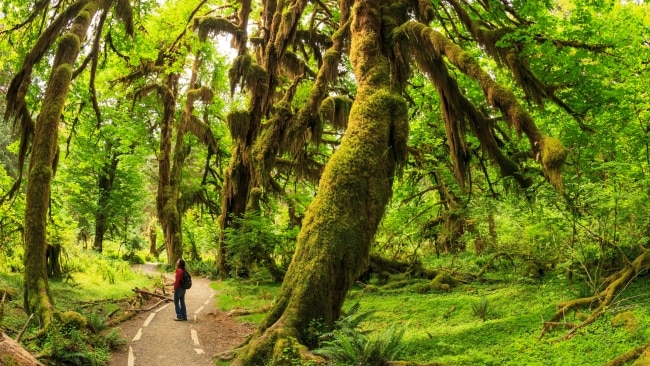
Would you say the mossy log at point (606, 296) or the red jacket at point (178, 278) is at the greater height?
the mossy log at point (606, 296)

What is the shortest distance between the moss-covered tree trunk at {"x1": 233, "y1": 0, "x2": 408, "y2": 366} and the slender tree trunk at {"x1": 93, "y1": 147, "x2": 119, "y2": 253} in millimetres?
26216

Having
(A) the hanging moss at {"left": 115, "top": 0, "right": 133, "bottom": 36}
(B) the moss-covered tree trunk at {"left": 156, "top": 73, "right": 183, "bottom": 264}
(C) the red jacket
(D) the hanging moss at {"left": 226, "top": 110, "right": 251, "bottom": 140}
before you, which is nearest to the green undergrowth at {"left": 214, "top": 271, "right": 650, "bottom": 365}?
(C) the red jacket

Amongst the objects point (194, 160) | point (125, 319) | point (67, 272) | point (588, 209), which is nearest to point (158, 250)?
point (194, 160)

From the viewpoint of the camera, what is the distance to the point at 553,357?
237 inches

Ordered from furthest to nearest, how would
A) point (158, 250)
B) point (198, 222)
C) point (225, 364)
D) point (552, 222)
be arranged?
point (158, 250) → point (198, 222) → point (552, 222) → point (225, 364)

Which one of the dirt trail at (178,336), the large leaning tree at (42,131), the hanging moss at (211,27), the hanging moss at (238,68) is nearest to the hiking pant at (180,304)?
the dirt trail at (178,336)

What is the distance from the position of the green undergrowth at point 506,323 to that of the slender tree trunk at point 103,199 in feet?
70.9

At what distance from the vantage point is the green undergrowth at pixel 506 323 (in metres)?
6.04

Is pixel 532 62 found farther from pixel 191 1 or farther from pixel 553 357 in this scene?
pixel 191 1

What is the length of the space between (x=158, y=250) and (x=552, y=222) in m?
39.3

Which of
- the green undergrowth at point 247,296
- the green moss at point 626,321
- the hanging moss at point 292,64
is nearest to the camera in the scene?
the green moss at point 626,321

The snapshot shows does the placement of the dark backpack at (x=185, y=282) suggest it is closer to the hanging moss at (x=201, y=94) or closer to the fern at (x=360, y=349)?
the fern at (x=360, y=349)

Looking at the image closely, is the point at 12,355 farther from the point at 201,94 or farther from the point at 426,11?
the point at 201,94

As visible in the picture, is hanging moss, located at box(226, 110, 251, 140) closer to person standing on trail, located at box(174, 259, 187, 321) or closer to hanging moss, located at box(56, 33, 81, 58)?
person standing on trail, located at box(174, 259, 187, 321)
